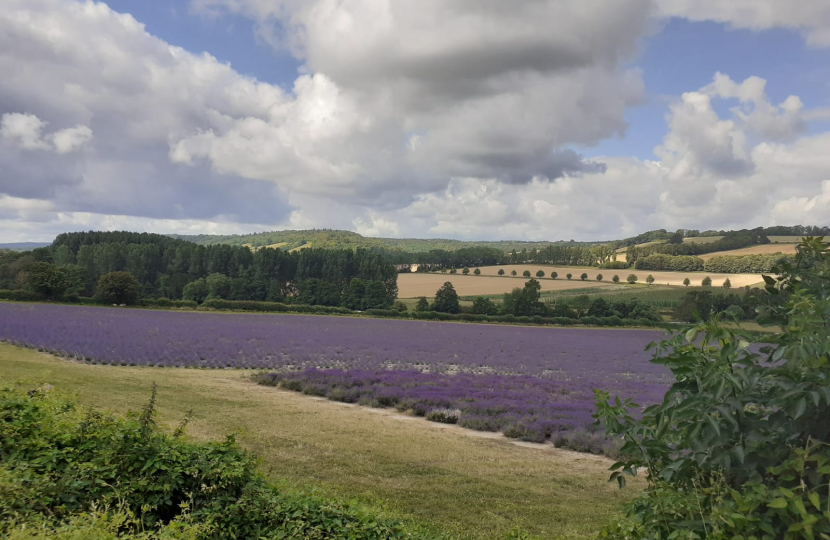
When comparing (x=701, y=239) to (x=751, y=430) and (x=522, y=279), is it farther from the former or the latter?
(x=751, y=430)

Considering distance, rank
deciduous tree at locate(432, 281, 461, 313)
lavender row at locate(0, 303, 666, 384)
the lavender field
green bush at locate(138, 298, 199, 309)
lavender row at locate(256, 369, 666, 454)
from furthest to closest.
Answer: deciduous tree at locate(432, 281, 461, 313) → green bush at locate(138, 298, 199, 309) → lavender row at locate(0, 303, 666, 384) → the lavender field → lavender row at locate(256, 369, 666, 454)

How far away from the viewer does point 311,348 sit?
26016mm

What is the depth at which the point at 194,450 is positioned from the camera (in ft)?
17.0

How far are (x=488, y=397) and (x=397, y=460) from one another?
7529 mm

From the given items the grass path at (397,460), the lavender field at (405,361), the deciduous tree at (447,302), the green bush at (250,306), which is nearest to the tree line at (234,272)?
the deciduous tree at (447,302)

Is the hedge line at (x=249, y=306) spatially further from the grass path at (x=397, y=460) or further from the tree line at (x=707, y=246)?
the tree line at (x=707, y=246)

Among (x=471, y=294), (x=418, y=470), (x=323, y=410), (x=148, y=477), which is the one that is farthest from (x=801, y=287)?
(x=471, y=294)

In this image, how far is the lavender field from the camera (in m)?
14.5

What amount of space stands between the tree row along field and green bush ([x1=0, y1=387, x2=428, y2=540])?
6575cm

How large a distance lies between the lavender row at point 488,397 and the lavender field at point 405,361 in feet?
0.12

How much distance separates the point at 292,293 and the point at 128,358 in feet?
183

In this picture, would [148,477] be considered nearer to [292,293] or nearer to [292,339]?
[292,339]

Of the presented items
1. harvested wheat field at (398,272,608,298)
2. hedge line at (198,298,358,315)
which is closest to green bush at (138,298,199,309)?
hedge line at (198,298,358,315)

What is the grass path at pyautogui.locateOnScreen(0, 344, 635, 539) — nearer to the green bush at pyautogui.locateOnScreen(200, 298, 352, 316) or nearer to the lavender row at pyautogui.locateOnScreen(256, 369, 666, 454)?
the lavender row at pyautogui.locateOnScreen(256, 369, 666, 454)
